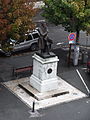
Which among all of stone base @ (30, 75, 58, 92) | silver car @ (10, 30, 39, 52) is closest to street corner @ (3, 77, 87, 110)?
stone base @ (30, 75, 58, 92)

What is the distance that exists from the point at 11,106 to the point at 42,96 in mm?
2074

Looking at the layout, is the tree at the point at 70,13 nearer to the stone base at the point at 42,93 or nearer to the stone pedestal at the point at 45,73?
the stone pedestal at the point at 45,73

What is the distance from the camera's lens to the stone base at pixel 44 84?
839 inches

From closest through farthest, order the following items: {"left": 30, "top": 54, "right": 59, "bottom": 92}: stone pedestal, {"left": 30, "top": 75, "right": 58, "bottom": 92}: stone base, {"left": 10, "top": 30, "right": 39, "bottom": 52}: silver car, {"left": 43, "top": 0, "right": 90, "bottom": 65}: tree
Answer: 1. {"left": 30, "top": 54, "right": 59, "bottom": 92}: stone pedestal
2. {"left": 30, "top": 75, "right": 58, "bottom": 92}: stone base
3. {"left": 43, "top": 0, "right": 90, "bottom": 65}: tree
4. {"left": 10, "top": 30, "right": 39, "bottom": 52}: silver car

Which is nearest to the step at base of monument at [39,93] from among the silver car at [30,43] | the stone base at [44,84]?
the stone base at [44,84]

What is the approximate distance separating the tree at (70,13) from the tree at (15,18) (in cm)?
347

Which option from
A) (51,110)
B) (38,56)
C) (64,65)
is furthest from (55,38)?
(51,110)

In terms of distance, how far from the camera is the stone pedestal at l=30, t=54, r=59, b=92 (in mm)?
21078

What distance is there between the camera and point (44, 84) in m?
21.3

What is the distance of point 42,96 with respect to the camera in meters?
21.0

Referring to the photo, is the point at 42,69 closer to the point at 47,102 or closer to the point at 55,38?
the point at 47,102

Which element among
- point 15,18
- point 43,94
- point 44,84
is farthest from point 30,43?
point 43,94

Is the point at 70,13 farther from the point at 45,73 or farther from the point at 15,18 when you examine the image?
the point at 45,73

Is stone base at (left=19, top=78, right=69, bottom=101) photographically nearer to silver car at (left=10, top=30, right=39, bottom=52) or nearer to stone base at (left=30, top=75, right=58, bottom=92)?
stone base at (left=30, top=75, right=58, bottom=92)
